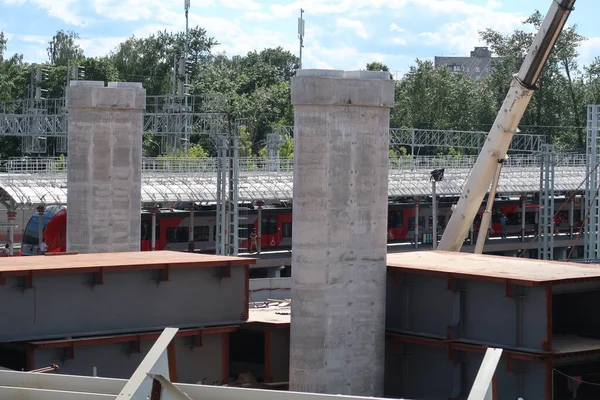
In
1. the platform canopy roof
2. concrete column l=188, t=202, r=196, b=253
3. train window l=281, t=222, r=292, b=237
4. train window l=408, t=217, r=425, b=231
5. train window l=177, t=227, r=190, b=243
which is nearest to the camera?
the platform canopy roof

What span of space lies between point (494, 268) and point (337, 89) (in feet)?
17.2

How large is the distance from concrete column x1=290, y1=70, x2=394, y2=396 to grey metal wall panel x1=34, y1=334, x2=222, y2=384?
197 centimetres

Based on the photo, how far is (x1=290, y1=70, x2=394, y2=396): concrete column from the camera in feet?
81.4

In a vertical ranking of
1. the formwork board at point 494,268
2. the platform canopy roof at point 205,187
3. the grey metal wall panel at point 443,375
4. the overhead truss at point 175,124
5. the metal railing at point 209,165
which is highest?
the overhead truss at point 175,124

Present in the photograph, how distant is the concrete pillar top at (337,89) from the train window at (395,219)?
1167 inches

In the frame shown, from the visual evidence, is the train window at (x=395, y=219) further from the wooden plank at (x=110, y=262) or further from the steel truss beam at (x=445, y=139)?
the wooden plank at (x=110, y=262)

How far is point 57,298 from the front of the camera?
2353cm

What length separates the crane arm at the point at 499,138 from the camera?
105ft

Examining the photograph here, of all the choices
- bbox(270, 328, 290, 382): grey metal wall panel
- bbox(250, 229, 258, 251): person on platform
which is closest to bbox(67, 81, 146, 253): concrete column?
bbox(270, 328, 290, 382): grey metal wall panel

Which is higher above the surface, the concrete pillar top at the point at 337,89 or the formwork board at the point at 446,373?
the concrete pillar top at the point at 337,89

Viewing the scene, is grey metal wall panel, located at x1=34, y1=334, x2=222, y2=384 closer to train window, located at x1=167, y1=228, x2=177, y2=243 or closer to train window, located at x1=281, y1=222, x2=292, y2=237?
train window, located at x1=167, y1=228, x2=177, y2=243

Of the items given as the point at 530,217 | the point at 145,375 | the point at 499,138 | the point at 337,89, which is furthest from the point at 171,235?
the point at 145,375

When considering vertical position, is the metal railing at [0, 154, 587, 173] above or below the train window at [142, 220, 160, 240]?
above

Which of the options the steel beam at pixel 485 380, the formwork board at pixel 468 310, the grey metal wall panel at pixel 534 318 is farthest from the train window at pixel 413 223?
the steel beam at pixel 485 380
